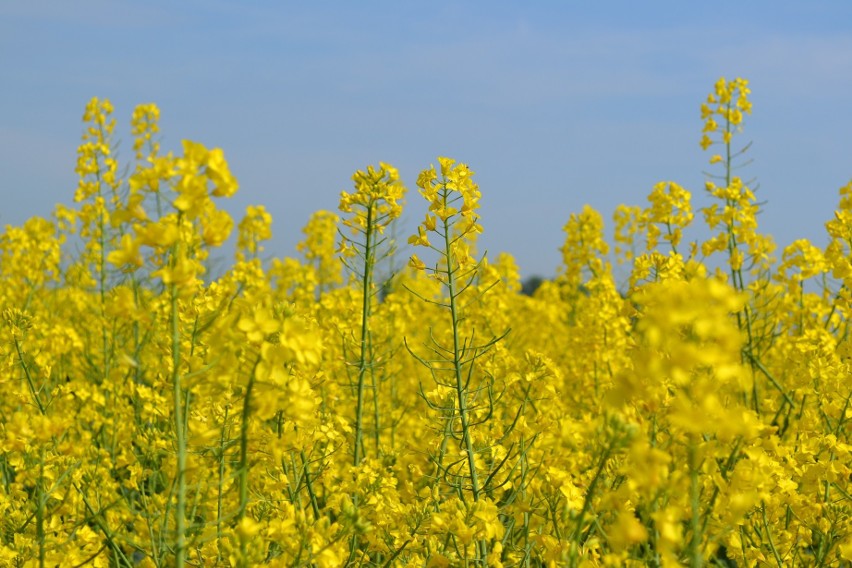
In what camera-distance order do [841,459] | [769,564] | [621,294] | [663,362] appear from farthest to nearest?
1. [621,294]
2. [841,459]
3. [769,564]
4. [663,362]

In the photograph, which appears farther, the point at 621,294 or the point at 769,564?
the point at 621,294

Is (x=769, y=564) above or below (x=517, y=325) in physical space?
below

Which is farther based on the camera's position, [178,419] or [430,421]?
[430,421]

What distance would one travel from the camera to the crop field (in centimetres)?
174

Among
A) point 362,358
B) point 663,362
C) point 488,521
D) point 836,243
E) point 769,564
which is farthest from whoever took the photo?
point 836,243

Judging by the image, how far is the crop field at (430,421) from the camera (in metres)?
1.74

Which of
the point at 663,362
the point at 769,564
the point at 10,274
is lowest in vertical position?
the point at 769,564

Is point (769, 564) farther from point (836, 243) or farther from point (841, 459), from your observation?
point (836, 243)

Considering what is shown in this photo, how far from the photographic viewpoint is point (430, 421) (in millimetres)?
3666

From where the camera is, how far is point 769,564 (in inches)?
120

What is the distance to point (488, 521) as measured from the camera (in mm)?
2523

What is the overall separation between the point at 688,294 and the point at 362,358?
2298mm

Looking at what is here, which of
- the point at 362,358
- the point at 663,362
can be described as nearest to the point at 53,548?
the point at 362,358

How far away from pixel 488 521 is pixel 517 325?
6.23 m
